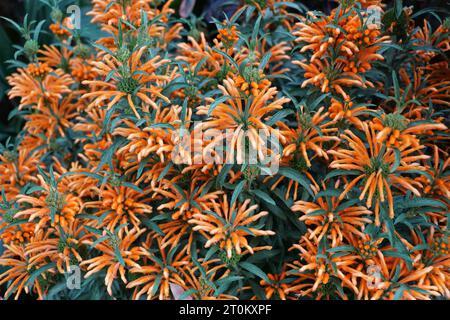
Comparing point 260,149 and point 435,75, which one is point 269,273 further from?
point 435,75

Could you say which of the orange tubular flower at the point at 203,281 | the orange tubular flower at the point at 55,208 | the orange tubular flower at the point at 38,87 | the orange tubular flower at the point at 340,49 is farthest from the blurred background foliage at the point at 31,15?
the orange tubular flower at the point at 203,281

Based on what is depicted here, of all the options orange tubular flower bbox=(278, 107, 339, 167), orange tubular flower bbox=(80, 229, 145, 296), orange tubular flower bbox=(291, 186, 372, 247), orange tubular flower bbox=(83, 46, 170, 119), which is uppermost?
orange tubular flower bbox=(83, 46, 170, 119)

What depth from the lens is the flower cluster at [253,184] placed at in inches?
50.8

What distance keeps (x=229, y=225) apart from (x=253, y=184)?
20 cm

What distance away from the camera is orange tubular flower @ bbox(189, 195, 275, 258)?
130 centimetres

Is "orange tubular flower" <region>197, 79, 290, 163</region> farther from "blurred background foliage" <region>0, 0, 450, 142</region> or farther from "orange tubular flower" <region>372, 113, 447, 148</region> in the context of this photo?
"blurred background foliage" <region>0, 0, 450, 142</region>

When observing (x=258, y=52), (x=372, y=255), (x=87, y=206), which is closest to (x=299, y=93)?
(x=258, y=52)

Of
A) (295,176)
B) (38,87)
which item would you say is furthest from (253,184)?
(38,87)

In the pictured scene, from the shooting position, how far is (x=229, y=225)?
4.37 ft

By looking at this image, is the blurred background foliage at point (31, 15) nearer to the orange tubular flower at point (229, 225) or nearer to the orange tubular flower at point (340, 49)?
the orange tubular flower at point (340, 49)

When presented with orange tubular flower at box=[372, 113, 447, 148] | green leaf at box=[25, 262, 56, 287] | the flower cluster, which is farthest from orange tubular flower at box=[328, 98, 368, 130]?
green leaf at box=[25, 262, 56, 287]

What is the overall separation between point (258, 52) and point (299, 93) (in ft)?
0.92

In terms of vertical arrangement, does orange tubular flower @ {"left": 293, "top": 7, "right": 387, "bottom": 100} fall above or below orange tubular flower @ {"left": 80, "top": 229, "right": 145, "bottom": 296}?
above
